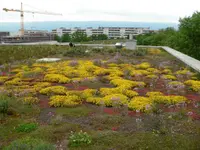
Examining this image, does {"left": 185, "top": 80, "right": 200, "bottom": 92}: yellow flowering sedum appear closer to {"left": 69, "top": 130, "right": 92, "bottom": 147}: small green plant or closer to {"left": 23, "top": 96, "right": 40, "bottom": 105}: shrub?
{"left": 23, "top": 96, "right": 40, "bottom": 105}: shrub

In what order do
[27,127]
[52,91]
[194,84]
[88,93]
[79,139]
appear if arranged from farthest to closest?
[194,84] → [52,91] → [88,93] → [27,127] → [79,139]

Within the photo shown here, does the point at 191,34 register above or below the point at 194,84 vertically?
above

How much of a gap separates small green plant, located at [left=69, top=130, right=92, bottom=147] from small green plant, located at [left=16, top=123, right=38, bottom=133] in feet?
4.76

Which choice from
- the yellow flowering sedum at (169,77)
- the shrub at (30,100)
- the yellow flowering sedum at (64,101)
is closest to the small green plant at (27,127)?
the yellow flowering sedum at (64,101)

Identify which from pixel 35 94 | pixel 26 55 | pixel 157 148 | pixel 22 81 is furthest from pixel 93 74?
pixel 26 55

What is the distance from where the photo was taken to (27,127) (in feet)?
28.6

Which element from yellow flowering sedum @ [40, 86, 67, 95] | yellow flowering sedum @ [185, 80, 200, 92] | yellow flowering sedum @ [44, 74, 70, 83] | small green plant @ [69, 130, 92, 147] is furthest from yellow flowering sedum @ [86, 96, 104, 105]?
yellow flowering sedum @ [185, 80, 200, 92]

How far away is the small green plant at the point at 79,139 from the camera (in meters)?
7.59

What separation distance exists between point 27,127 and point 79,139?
191 centimetres

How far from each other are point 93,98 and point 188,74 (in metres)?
7.68

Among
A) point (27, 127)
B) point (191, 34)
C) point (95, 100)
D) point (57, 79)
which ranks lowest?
point (27, 127)

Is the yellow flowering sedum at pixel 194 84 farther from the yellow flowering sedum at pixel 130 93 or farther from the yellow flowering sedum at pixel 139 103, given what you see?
the yellow flowering sedum at pixel 139 103

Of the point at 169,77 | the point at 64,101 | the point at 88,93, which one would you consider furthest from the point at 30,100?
the point at 169,77

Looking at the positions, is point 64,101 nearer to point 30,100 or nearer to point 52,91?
point 30,100
